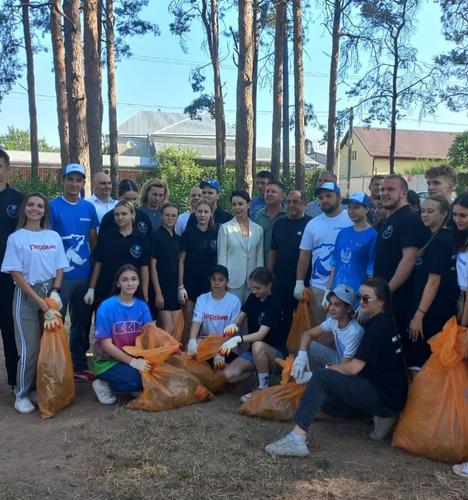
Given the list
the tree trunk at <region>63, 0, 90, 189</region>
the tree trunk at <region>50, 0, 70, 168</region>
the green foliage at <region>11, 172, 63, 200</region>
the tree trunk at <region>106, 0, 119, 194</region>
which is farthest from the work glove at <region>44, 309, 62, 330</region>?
the tree trunk at <region>106, 0, 119, 194</region>

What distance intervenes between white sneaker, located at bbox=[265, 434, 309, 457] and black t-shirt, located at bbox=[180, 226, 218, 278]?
2128 millimetres

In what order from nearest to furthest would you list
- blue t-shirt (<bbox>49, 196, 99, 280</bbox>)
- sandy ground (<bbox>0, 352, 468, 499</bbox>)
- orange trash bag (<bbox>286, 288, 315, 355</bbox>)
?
1. sandy ground (<bbox>0, 352, 468, 499</bbox>)
2. blue t-shirt (<bbox>49, 196, 99, 280</bbox>)
3. orange trash bag (<bbox>286, 288, 315, 355</bbox>)

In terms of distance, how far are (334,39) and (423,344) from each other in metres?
14.8

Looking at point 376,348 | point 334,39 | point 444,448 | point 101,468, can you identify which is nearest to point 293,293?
point 376,348

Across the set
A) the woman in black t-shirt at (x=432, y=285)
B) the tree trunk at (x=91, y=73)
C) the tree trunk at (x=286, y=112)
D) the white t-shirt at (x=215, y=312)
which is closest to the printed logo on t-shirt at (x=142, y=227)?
the white t-shirt at (x=215, y=312)

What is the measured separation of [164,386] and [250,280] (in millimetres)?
1157

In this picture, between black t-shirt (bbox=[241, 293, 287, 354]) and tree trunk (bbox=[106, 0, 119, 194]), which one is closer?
black t-shirt (bbox=[241, 293, 287, 354])

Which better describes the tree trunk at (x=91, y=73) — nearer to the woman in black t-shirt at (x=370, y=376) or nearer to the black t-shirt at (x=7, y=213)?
the black t-shirt at (x=7, y=213)

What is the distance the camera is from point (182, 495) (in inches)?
122

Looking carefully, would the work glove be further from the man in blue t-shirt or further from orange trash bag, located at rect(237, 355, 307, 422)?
orange trash bag, located at rect(237, 355, 307, 422)

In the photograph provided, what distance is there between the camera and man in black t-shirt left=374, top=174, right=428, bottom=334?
13.3 ft

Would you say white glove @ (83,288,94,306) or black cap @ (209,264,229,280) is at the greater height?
Result: black cap @ (209,264,229,280)

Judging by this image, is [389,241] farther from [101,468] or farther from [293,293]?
[101,468]

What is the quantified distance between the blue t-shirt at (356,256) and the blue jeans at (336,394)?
3.23 feet
